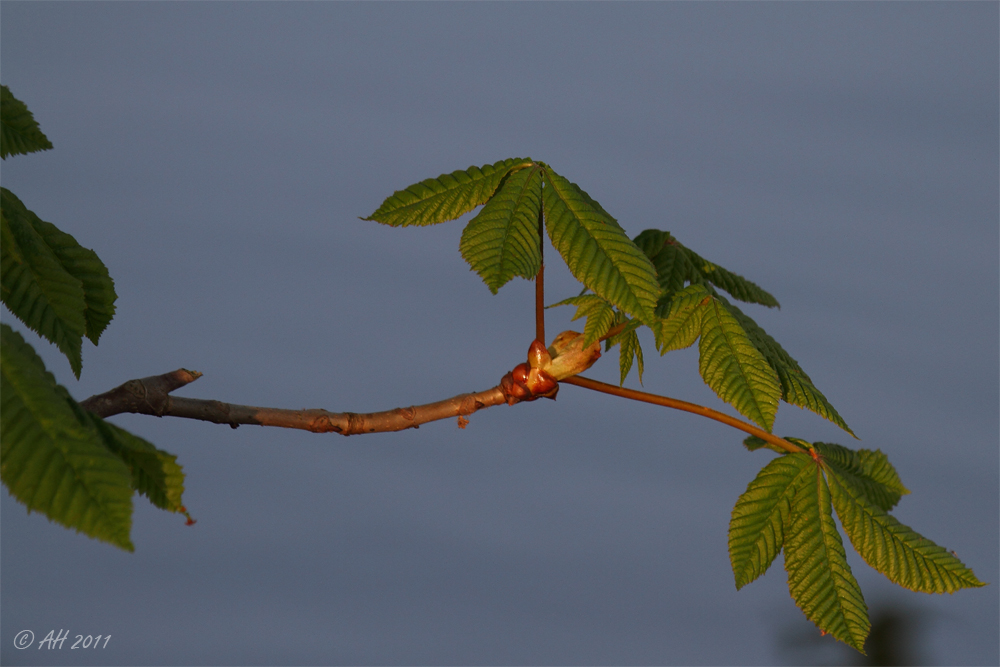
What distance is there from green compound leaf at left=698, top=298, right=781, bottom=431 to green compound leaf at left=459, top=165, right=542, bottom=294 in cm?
27

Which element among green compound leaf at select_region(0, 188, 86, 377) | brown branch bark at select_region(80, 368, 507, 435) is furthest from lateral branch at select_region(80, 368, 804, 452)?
green compound leaf at select_region(0, 188, 86, 377)

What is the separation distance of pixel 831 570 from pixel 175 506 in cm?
81

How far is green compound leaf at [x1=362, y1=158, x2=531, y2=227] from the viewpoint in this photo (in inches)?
48.8

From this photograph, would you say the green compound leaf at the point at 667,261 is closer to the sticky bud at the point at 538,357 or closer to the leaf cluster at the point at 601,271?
the leaf cluster at the point at 601,271

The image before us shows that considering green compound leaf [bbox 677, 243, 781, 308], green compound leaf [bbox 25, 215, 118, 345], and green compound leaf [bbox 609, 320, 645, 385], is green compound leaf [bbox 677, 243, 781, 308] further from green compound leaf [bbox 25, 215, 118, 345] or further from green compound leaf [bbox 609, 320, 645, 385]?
green compound leaf [bbox 25, 215, 118, 345]

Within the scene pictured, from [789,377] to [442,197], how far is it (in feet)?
1.78

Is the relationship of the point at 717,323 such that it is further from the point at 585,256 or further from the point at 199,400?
the point at 199,400

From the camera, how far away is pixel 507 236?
1188 mm

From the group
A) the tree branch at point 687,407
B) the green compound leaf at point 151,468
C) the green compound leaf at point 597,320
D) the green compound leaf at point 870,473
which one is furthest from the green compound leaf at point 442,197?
the green compound leaf at point 870,473

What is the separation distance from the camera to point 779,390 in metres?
1.20

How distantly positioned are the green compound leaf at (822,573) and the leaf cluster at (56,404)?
0.77m

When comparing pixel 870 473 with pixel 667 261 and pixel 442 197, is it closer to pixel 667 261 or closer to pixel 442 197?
pixel 667 261

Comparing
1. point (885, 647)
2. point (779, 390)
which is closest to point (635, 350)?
point (779, 390)

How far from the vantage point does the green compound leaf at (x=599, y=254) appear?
116 centimetres
